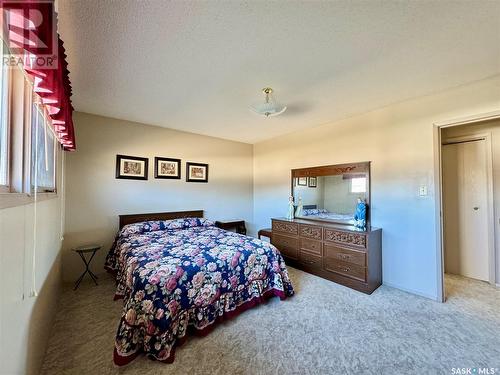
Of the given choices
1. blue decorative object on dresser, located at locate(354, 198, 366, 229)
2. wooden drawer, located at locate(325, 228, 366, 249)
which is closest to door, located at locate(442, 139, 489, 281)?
blue decorative object on dresser, located at locate(354, 198, 366, 229)

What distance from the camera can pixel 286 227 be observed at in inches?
143

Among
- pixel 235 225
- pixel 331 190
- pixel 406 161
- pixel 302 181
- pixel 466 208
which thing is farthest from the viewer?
pixel 235 225

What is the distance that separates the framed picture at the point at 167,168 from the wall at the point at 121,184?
86 mm

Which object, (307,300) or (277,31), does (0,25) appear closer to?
(277,31)

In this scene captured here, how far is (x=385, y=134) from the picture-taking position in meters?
2.94

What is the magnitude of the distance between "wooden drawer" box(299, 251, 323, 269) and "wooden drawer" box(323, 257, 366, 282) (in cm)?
10

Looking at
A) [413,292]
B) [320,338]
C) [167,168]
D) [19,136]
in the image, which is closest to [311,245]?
[413,292]

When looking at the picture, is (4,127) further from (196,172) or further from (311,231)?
(311,231)

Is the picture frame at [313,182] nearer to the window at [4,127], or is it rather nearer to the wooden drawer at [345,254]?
the wooden drawer at [345,254]

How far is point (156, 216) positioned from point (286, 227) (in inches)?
86.8

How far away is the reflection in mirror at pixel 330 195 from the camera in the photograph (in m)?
3.24

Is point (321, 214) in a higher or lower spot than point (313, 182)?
lower

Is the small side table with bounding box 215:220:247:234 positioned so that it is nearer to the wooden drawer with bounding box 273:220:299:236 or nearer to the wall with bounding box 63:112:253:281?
the wall with bounding box 63:112:253:281

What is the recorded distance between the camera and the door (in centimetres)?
297
